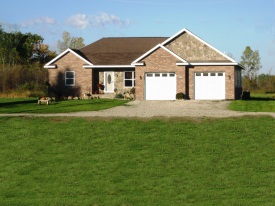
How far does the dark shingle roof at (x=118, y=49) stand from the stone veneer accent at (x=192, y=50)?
4.56 meters

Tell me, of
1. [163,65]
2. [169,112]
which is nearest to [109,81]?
[163,65]

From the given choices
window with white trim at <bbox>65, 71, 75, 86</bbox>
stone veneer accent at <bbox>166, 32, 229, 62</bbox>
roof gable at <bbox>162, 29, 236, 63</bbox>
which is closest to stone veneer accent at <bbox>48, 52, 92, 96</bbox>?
window with white trim at <bbox>65, 71, 75, 86</bbox>

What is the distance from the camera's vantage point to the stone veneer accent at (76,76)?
46.2 metres

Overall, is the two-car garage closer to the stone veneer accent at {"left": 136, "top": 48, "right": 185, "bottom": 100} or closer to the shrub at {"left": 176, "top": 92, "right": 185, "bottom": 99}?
the stone veneer accent at {"left": 136, "top": 48, "right": 185, "bottom": 100}

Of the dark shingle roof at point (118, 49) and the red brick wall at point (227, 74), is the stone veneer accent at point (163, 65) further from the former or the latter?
the dark shingle roof at point (118, 49)

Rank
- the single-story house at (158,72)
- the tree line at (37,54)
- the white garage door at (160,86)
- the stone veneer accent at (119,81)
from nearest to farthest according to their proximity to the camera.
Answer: the single-story house at (158,72), the white garage door at (160,86), the stone veneer accent at (119,81), the tree line at (37,54)

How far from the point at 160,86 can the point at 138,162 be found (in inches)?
1050

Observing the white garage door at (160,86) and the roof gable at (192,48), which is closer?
the white garage door at (160,86)

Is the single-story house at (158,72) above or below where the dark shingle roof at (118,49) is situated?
below

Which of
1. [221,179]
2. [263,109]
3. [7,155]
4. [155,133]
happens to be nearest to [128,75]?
[263,109]

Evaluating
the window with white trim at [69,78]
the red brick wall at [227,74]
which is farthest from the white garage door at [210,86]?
the window with white trim at [69,78]

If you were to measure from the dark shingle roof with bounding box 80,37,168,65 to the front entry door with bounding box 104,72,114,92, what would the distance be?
3.55 feet

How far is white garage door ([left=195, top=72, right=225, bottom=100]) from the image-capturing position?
4259 cm

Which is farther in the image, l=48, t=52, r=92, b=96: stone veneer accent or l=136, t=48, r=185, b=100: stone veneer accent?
l=48, t=52, r=92, b=96: stone veneer accent
